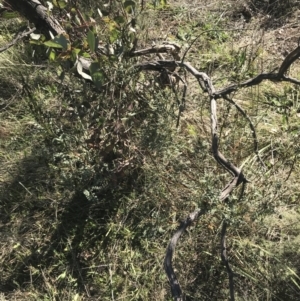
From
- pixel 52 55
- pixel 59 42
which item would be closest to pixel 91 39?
pixel 59 42

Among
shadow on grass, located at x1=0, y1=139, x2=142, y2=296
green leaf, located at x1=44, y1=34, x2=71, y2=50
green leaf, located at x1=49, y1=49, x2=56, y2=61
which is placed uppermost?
green leaf, located at x1=44, y1=34, x2=71, y2=50

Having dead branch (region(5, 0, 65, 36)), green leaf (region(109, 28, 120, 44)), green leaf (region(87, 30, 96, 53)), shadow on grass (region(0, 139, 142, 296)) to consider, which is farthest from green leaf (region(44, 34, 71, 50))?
shadow on grass (region(0, 139, 142, 296))

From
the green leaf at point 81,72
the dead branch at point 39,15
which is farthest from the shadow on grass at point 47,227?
the dead branch at point 39,15

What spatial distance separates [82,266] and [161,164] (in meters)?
0.65

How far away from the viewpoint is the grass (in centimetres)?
214

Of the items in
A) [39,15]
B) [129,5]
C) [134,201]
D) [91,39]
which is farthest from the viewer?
[134,201]

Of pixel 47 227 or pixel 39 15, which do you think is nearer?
pixel 39 15

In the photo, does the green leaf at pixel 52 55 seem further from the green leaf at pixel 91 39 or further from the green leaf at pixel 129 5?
the green leaf at pixel 129 5

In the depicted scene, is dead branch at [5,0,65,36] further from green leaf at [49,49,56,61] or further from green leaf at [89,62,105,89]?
green leaf at [89,62,105,89]

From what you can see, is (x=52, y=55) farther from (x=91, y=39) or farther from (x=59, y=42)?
(x=91, y=39)

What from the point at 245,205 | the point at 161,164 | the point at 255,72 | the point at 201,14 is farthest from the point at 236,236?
the point at 201,14

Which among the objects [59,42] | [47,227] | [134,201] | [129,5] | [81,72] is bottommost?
[47,227]

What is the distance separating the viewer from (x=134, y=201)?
233 cm

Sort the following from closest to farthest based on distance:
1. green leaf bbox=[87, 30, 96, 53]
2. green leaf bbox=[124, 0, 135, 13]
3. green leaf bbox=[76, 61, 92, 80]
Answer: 1. green leaf bbox=[87, 30, 96, 53]
2. green leaf bbox=[76, 61, 92, 80]
3. green leaf bbox=[124, 0, 135, 13]
